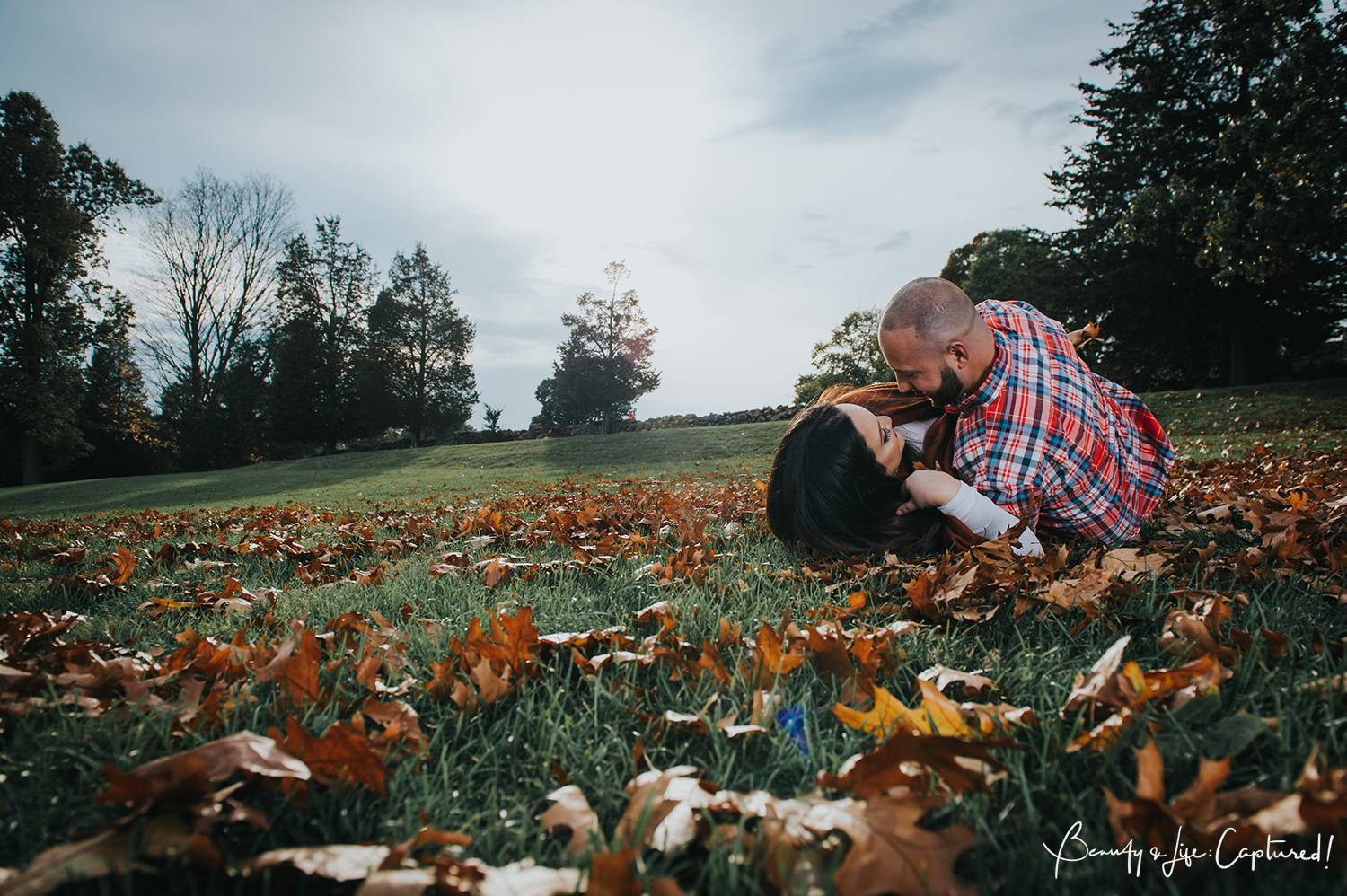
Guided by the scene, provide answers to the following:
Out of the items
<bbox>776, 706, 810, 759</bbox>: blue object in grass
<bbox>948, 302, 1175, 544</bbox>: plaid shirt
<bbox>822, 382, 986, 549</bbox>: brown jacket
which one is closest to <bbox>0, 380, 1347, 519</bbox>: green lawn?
<bbox>948, 302, 1175, 544</bbox>: plaid shirt

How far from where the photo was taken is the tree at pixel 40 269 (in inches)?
891

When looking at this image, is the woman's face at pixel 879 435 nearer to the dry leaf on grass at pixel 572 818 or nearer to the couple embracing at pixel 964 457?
the couple embracing at pixel 964 457

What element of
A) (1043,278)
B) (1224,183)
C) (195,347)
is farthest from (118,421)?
(1224,183)

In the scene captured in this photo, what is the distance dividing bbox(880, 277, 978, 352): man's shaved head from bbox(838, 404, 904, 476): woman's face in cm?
44

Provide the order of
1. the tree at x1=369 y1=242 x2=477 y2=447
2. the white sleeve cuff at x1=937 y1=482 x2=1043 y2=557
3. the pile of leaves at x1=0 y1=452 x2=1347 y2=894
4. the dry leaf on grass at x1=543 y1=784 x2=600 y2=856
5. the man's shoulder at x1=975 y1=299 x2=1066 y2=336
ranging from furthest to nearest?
1. the tree at x1=369 y1=242 x2=477 y2=447
2. the man's shoulder at x1=975 y1=299 x2=1066 y2=336
3. the white sleeve cuff at x1=937 y1=482 x2=1043 y2=557
4. the dry leaf on grass at x1=543 y1=784 x2=600 y2=856
5. the pile of leaves at x1=0 y1=452 x2=1347 y2=894

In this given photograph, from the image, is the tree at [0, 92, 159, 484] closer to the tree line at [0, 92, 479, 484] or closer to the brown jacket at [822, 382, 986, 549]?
the tree line at [0, 92, 479, 484]

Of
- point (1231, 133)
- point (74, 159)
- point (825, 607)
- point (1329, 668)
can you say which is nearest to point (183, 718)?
point (825, 607)

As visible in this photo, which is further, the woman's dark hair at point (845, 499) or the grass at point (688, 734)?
the woman's dark hair at point (845, 499)

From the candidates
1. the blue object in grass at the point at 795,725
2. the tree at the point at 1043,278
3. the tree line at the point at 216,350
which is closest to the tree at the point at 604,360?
the tree line at the point at 216,350

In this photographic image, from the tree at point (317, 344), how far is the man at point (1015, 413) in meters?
38.3

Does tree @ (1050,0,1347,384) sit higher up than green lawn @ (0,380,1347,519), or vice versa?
tree @ (1050,0,1347,384)

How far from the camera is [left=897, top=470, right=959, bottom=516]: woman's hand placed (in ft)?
9.46

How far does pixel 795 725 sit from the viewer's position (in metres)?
1.31

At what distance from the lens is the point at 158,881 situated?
87 centimetres
